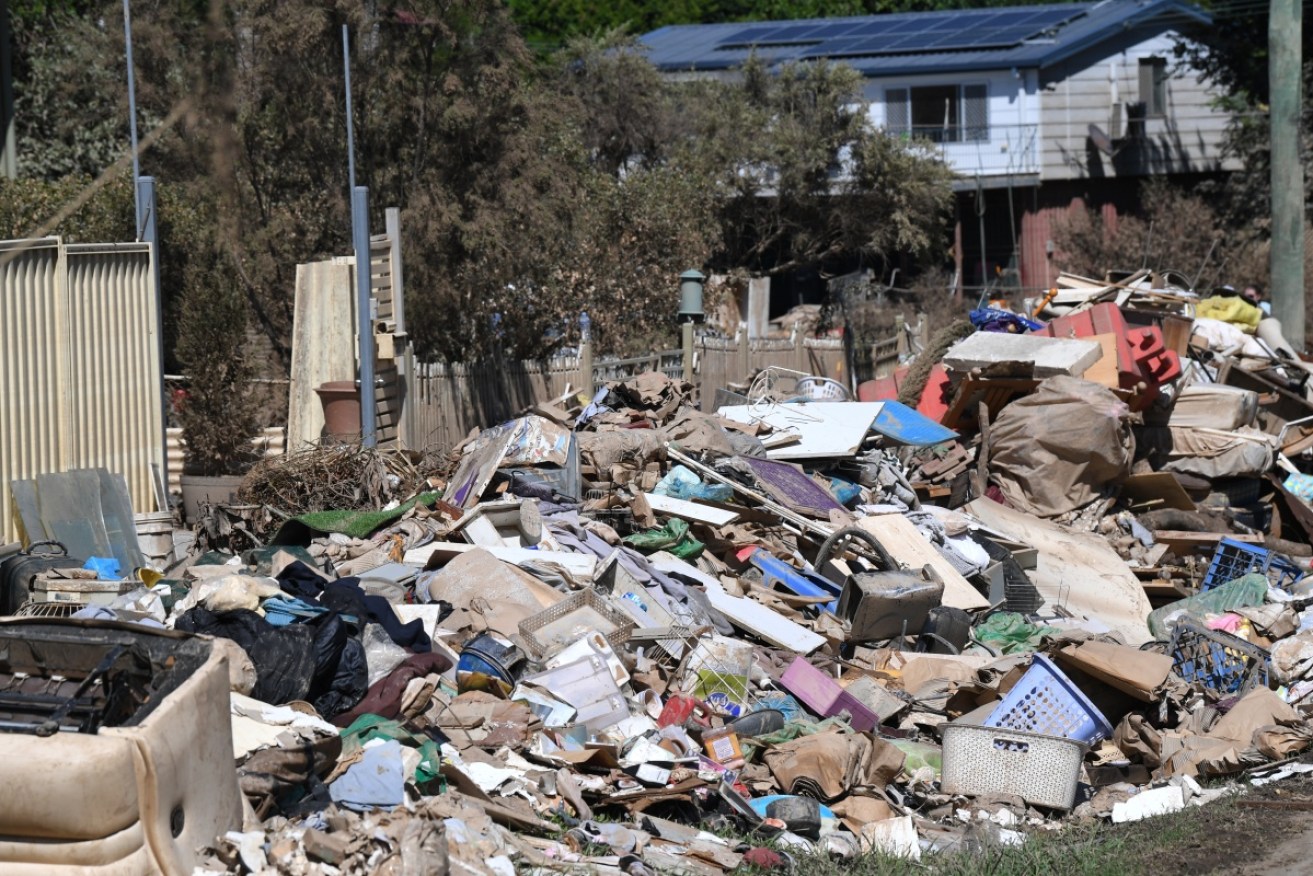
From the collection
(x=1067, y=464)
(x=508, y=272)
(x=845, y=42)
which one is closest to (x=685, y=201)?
(x=508, y=272)

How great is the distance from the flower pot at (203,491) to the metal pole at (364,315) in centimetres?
111

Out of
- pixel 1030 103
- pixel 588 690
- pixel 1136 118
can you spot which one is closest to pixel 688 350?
pixel 588 690

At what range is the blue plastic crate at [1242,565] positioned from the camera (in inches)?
458

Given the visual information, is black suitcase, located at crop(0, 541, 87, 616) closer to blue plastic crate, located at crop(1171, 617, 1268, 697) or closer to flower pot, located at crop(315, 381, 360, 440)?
flower pot, located at crop(315, 381, 360, 440)

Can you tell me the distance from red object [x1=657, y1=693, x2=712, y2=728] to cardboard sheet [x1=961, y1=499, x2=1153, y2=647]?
4.15 m

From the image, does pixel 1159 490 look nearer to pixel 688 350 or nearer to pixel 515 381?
pixel 688 350

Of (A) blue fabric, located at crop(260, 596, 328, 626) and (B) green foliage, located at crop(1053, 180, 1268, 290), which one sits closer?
(A) blue fabric, located at crop(260, 596, 328, 626)

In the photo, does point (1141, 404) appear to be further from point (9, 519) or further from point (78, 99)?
point (78, 99)

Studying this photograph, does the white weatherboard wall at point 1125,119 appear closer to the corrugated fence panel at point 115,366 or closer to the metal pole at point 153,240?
the metal pole at point 153,240

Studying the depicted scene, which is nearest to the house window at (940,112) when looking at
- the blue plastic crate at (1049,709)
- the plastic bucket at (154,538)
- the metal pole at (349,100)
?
the metal pole at (349,100)

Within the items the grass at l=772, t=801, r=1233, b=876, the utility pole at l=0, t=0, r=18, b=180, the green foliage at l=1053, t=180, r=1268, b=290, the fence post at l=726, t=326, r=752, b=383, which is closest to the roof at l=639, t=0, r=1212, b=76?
the green foliage at l=1053, t=180, r=1268, b=290

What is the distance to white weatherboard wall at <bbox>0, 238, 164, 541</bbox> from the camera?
9.01m

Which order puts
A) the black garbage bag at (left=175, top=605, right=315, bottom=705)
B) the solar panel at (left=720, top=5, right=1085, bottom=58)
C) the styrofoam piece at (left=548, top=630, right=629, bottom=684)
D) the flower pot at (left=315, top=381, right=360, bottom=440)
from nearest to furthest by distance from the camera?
the black garbage bag at (left=175, top=605, right=315, bottom=705) < the styrofoam piece at (left=548, top=630, right=629, bottom=684) < the flower pot at (left=315, top=381, right=360, bottom=440) < the solar panel at (left=720, top=5, right=1085, bottom=58)

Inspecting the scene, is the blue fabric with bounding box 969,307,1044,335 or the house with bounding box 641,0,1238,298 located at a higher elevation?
the house with bounding box 641,0,1238,298
